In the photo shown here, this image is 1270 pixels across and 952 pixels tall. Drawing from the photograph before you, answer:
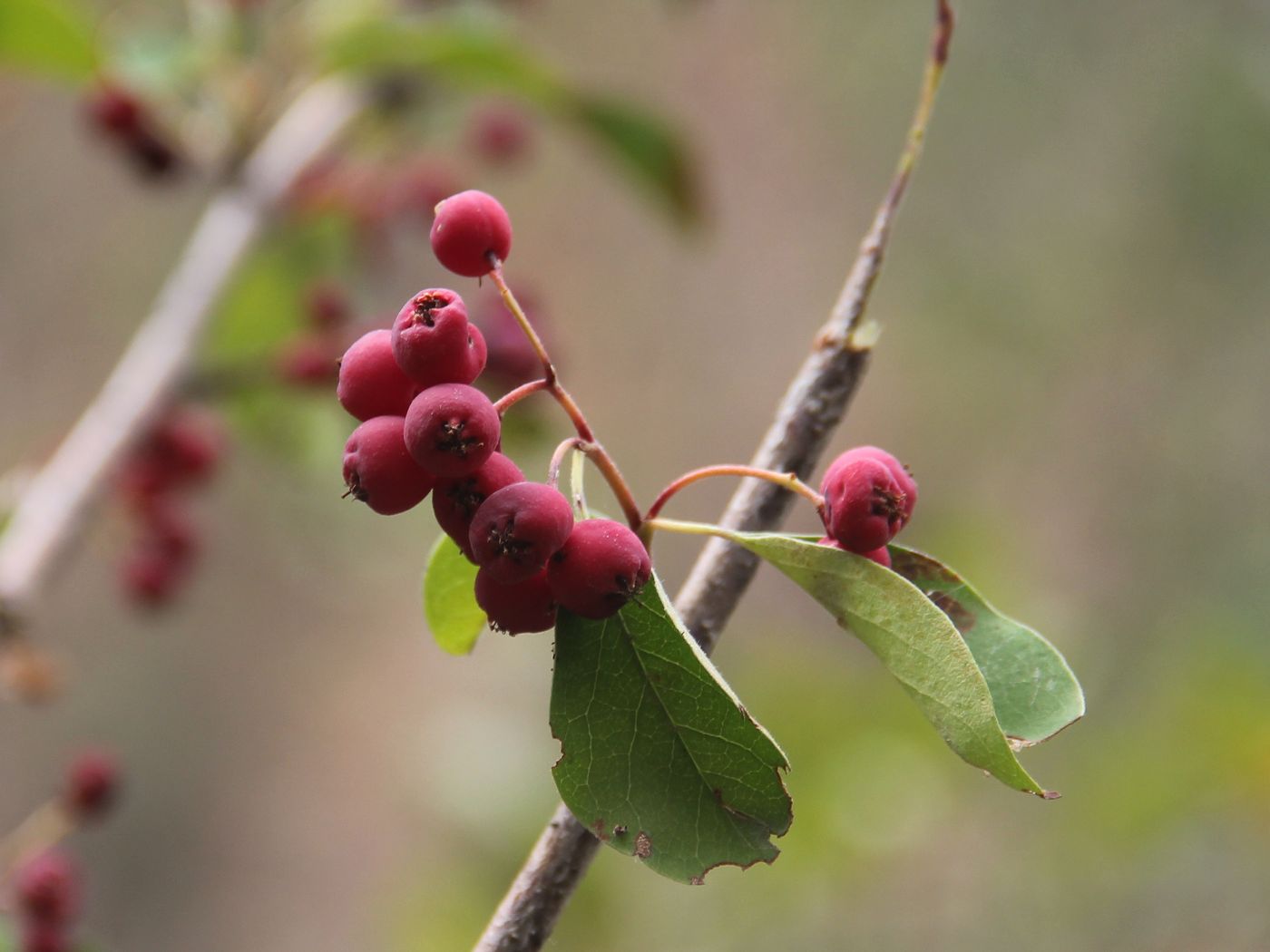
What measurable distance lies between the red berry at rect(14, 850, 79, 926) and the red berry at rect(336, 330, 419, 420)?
2.53 feet

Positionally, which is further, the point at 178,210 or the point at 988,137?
the point at 178,210

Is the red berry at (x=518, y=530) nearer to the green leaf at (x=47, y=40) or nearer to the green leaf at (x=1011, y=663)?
the green leaf at (x=1011, y=663)

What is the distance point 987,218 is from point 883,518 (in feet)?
8.97

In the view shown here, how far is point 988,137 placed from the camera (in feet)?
9.96

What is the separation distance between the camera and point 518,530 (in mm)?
461

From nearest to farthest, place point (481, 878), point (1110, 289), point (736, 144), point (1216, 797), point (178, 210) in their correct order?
point (1216, 797), point (481, 878), point (1110, 289), point (178, 210), point (736, 144)

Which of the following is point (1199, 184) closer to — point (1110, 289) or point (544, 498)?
point (1110, 289)

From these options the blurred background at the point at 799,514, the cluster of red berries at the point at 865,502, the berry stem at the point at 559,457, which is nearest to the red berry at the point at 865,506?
the cluster of red berries at the point at 865,502

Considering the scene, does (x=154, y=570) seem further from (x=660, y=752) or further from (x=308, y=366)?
(x=660, y=752)

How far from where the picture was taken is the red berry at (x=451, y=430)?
0.48 m

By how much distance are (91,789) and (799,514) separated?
2388 millimetres

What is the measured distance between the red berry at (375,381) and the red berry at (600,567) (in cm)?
11

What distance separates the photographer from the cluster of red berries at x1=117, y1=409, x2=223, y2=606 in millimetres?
1471

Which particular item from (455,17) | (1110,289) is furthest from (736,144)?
(455,17)
